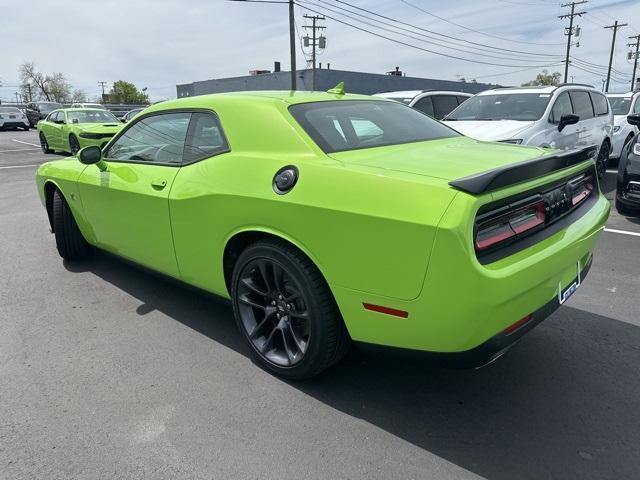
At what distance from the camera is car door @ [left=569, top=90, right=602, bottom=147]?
7.89m

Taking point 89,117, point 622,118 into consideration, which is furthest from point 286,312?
point 89,117

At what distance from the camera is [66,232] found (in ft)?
14.9

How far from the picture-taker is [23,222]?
6504 millimetres

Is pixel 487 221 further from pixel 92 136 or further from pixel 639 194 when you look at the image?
pixel 92 136

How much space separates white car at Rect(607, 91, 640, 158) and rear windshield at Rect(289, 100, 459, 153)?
8091mm

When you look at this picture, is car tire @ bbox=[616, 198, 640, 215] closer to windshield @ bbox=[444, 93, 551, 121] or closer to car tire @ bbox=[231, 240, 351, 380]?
windshield @ bbox=[444, 93, 551, 121]

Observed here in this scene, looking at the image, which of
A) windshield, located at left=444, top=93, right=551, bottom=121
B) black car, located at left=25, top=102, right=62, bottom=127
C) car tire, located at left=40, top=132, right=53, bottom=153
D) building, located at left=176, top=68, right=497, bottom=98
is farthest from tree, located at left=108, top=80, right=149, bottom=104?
windshield, located at left=444, top=93, right=551, bottom=121

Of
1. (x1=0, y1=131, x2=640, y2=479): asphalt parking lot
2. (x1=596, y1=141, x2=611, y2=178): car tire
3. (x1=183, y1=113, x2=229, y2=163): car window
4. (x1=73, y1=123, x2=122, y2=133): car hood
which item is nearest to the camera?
(x1=0, y1=131, x2=640, y2=479): asphalt parking lot

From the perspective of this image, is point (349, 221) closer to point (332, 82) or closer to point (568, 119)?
point (568, 119)

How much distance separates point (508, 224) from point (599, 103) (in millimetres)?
8258

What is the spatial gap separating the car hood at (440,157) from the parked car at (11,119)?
1258 inches

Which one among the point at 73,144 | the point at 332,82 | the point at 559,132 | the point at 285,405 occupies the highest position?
the point at 332,82

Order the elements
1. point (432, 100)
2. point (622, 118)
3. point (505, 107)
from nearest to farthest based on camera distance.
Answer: point (505, 107) → point (622, 118) → point (432, 100)

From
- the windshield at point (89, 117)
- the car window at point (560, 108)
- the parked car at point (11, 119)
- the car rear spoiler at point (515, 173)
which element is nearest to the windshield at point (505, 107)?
the car window at point (560, 108)
